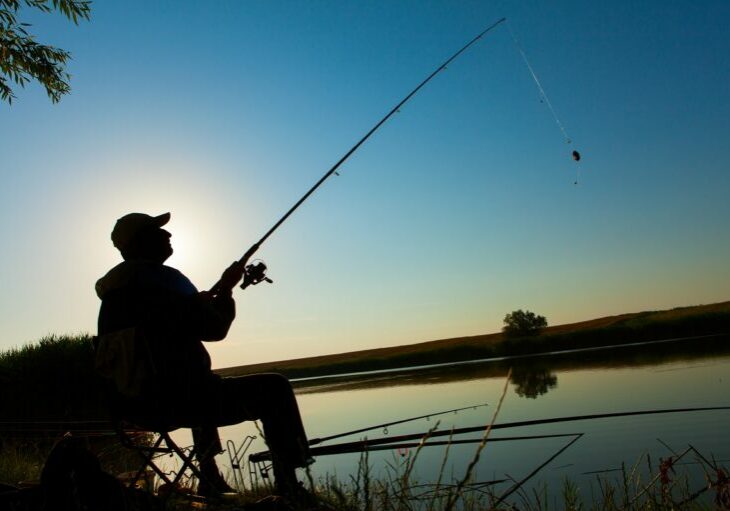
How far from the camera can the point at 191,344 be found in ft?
9.21

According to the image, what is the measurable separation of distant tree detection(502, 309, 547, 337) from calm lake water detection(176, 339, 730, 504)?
120ft

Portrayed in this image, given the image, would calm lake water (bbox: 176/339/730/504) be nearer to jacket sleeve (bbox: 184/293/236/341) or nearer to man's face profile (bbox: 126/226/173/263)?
jacket sleeve (bbox: 184/293/236/341)

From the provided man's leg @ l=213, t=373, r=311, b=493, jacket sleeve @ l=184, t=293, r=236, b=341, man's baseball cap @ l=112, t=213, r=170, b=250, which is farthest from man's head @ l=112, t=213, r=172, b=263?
man's leg @ l=213, t=373, r=311, b=493

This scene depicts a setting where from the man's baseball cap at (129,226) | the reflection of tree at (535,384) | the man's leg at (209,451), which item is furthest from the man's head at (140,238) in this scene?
the reflection of tree at (535,384)

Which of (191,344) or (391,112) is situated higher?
(391,112)

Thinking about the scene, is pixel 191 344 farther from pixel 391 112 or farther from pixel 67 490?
pixel 391 112

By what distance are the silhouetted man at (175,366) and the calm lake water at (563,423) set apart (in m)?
0.70

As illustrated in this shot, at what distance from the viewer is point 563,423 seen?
9898 millimetres

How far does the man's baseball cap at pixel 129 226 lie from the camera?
3074 mm

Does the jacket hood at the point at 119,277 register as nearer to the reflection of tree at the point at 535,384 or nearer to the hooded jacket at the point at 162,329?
the hooded jacket at the point at 162,329

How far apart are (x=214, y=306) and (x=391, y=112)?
2819mm

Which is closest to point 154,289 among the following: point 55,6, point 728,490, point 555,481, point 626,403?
point 728,490

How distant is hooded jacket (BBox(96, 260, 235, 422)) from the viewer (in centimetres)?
269

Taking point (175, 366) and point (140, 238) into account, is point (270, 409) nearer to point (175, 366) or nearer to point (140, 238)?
point (175, 366)
